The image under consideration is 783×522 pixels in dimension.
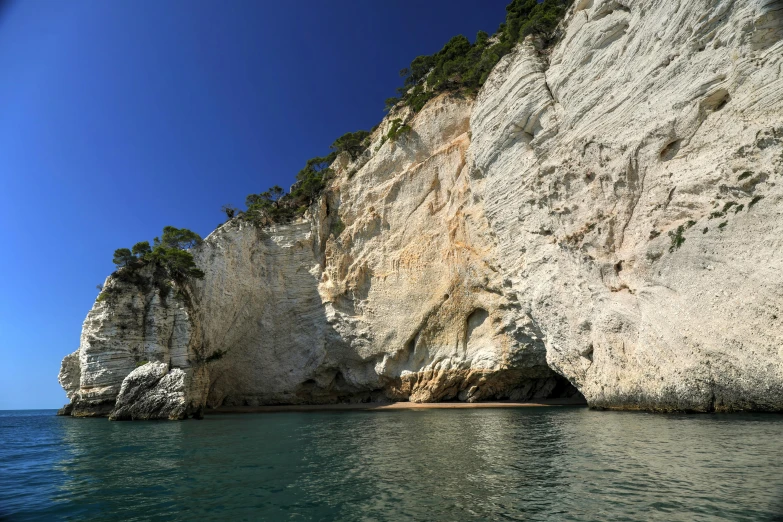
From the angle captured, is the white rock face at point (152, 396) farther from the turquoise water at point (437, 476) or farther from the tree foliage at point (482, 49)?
the tree foliage at point (482, 49)

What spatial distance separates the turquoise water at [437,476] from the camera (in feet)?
20.1

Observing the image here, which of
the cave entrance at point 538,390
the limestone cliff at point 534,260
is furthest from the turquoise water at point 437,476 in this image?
the cave entrance at point 538,390

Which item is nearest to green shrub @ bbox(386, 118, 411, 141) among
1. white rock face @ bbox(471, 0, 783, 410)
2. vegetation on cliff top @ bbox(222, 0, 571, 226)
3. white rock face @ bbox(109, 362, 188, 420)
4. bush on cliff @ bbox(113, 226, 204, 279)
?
vegetation on cliff top @ bbox(222, 0, 571, 226)

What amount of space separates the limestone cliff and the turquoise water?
3.90 m

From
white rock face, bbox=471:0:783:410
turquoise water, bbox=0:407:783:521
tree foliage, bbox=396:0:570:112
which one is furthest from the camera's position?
tree foliage, bbox=396:0:570:112

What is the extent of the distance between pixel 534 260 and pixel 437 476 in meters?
16.8

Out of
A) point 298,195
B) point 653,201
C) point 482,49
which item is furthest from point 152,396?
point 482,49

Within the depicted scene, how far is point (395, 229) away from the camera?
3278 cm

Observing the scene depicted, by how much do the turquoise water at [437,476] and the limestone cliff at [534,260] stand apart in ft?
12.8

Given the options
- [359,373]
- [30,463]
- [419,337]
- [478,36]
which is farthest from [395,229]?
[30,463]

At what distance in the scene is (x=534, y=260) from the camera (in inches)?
907

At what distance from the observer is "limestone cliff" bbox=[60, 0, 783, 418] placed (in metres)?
14.1

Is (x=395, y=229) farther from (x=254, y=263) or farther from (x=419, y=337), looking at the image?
(x=254, y=263)

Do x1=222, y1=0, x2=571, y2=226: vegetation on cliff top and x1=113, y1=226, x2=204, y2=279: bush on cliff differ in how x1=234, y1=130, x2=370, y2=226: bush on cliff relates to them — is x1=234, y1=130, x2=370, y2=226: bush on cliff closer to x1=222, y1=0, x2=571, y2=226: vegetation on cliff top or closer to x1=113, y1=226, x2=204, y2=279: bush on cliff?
x1=222, y1=0, x2=571, y2=226: vegetation on cliff top
